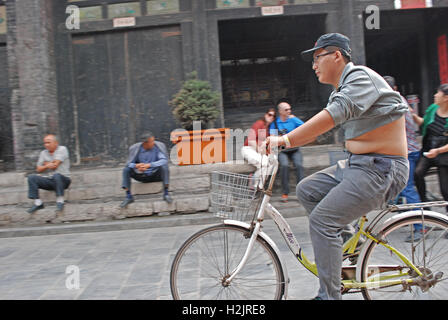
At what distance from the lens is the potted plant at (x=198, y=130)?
761 centimetres

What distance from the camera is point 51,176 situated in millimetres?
6996

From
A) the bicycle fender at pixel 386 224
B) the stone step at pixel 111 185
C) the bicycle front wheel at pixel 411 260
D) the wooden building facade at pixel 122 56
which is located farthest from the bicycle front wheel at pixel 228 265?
the wooden building facade at pixel 122 56

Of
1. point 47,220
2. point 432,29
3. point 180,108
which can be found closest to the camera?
A: point 47,220

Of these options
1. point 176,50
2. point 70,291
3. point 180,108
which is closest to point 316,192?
point 70,291

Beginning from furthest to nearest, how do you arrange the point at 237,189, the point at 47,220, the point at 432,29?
the point at 432,29
the point at 47,220
the point at 237,189

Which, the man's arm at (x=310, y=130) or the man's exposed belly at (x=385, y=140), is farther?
the man's exposed belly at (x=385, y=140)

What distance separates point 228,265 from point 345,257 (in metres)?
0.77

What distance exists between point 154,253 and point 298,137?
3092 mm

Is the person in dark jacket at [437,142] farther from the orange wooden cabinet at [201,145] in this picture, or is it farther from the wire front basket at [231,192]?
the orange wooden cabinet at [201,145]

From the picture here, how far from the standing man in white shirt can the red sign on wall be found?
9.21 m

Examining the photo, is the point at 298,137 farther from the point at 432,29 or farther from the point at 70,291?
the point at 432,29

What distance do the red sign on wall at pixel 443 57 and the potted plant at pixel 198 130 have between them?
249 inches
